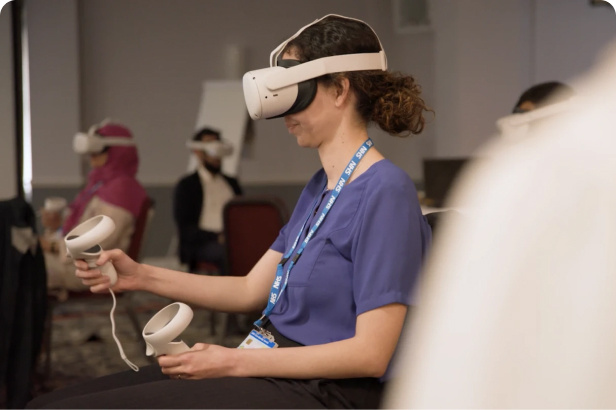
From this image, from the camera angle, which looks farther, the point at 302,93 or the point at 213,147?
the point at 213,147

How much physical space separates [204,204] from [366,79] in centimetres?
447

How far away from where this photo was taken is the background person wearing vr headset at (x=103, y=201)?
4062 millimetres

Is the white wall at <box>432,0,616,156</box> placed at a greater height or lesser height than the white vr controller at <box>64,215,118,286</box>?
greater

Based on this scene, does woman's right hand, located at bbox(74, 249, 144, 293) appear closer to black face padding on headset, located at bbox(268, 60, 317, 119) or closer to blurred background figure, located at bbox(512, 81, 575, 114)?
black face padding on headset, located at bbox(268, 60, 317, 119)

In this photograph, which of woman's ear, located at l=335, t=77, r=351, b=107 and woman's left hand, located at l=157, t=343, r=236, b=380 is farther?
woman's ear, located at l=335, t=77, r=351, b=107

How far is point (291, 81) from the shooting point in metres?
1.40

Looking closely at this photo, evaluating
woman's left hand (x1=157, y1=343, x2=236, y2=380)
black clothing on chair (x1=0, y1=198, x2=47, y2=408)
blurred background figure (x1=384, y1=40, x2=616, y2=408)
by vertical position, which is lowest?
black clothing on chair (x1=0, y1=198, x2=47, y2=408)

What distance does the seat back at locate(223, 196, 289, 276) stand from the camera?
3.98 m

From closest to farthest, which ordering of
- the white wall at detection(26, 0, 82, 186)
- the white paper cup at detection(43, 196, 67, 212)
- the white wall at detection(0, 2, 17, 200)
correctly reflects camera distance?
the white wall at detection(0, 2, 17, 200)
the white paper cup at detection(43, 196, 67, 212)
the white wall at detection(26, 0, 82, 186)

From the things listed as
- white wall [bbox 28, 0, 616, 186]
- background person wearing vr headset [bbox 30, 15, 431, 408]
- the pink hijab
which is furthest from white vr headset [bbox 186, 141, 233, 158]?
background person wearing vr headset [bbox 30, 15, 431, 408]

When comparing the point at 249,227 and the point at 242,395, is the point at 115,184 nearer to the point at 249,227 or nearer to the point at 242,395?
the point at 249,227

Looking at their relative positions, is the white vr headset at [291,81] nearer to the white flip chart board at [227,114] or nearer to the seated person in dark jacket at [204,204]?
the seated person in dark jacket at [204,204]

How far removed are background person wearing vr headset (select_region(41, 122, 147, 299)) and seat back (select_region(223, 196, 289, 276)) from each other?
0.57 metres

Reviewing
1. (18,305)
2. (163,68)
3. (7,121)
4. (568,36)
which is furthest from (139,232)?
(163,68)
